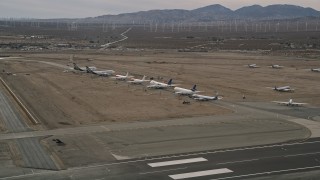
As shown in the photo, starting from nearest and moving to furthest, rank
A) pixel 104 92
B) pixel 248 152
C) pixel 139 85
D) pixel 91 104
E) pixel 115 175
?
pixel 115 175 → pixel 248 152 → pixel 91 104 → pixel 104 92 → pixel 139 85

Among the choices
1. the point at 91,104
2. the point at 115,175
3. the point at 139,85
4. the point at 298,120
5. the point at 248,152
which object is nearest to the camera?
the point at 115,175

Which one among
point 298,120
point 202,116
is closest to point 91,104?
point 202,116

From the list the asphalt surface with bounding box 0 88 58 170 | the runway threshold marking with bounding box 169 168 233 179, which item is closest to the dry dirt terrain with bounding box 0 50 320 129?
the asphalt surface with bounding box 0 88 58 170

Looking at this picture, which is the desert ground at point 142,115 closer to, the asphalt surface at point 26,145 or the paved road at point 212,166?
the asphalt surface at point 26,145

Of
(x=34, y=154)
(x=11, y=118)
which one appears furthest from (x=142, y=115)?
(x=34, y=154)

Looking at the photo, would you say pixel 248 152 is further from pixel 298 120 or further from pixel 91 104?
pixel 91 104

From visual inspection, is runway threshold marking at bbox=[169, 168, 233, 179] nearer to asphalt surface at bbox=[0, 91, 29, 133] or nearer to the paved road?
the paved road

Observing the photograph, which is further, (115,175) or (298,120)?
(298,120)
